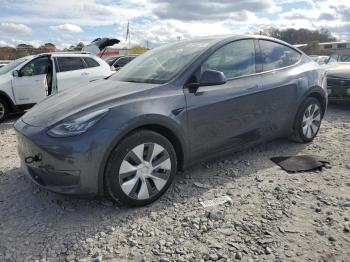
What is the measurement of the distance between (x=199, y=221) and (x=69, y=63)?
21.6 feet

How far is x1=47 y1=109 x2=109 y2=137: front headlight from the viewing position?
298 cm

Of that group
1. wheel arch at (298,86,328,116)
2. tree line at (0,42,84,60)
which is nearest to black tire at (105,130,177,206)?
wheel arch at (298,86,328,116)

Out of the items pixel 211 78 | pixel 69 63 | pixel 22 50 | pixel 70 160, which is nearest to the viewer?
pixel 70 160

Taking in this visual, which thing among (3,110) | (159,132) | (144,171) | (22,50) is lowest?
(144,171)

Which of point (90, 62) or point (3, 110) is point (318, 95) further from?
point (3, 110)

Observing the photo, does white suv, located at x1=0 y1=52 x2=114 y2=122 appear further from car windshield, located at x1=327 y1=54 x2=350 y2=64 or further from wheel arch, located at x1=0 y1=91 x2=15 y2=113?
car windshield, located at x1=327 y1=54 x2=350 y2=64

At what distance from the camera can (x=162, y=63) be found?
3984mm

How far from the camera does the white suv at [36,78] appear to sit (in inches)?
308

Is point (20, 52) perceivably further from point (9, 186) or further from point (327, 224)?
point (327, 224)

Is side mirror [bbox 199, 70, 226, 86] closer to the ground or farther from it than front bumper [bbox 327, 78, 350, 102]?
farther from it

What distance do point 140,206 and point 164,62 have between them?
65.8 inches

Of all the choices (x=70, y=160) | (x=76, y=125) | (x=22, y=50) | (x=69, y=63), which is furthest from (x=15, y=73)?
(x=22, y=50)

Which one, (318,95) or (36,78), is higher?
(36,78)

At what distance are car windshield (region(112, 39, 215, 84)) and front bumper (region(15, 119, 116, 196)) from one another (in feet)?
3.48
